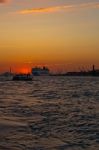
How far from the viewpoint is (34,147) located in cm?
1280

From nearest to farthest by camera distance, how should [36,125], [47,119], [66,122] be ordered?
1. [36,125]
2. [66,122]
3. [47,119]

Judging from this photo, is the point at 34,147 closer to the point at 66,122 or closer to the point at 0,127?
the point at 0,127

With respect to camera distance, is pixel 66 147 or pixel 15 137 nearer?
pixel 66 147

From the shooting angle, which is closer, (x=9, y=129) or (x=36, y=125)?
(x=9, y=129)

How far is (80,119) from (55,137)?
6409mm

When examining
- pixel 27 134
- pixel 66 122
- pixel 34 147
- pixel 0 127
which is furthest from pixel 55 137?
pixel 66 122

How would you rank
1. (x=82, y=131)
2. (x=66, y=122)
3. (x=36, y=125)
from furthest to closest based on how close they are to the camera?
(x=66, y=122), (x=36, y=125), (x=82, y=131)

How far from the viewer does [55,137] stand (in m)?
15.0

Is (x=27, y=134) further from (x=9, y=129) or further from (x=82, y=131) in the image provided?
(x=82, y=131)

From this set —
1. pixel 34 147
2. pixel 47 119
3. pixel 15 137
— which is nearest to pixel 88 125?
pixel 47 119

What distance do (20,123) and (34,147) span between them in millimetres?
6489

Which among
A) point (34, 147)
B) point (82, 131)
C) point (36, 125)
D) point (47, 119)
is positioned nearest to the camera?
point (34, 147)

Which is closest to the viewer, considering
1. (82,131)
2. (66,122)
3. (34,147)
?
→ (34,147)

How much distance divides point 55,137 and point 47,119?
6.08m
